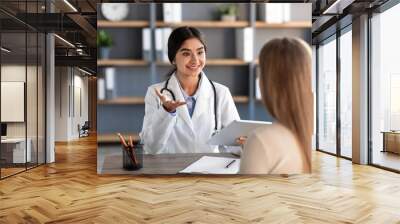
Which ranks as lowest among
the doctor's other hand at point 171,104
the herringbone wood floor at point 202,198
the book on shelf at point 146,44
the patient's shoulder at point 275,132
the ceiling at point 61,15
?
the herringbone wood floor at point 202,198

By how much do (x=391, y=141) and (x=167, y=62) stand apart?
444 centimetres

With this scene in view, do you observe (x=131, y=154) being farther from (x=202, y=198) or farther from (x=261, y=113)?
(x=261, y=113)

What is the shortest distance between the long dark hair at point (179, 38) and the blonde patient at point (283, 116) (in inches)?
39.2

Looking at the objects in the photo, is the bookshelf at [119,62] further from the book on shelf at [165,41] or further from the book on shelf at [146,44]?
the book on shelf at [165,41]

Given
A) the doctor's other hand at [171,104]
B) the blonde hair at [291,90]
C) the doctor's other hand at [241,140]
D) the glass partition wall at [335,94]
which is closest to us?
the blonde hair at [291,90]

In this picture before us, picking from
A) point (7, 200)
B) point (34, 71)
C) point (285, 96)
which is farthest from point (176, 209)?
point (34, 71)

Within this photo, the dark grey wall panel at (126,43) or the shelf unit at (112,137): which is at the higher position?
the dark grey wall panel at (126,43)

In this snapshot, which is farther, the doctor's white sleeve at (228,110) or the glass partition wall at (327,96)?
the glass partition wall at (327,96)

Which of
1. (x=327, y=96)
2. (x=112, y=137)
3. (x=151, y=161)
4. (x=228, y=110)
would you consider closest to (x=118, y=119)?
(x=112, y=137)

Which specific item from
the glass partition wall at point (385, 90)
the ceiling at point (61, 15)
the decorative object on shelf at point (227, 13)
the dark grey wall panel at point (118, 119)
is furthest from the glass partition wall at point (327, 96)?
the dark grey wall panel at point (118, 119)

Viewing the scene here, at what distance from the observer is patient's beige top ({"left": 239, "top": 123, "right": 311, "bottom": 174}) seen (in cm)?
366

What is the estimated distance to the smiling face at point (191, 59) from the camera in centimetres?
473

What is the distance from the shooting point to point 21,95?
680 centimetres

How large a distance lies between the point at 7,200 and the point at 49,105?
360 cm
